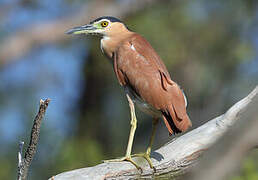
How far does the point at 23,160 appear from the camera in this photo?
226cm

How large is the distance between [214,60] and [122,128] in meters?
2.64

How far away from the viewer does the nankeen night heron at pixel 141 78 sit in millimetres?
3121

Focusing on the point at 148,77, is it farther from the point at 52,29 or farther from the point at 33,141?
the point at 52,29

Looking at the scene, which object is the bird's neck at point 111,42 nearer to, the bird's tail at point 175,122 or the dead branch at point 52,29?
the bird's tail at point 175,122

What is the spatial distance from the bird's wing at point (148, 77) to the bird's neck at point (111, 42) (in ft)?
0.29

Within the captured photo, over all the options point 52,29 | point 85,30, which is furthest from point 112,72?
point 85,30

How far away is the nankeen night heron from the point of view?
3121 millimetres

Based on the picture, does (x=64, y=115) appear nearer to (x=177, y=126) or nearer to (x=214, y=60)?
(x=214, y=60)

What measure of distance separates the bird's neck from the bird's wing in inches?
3.4

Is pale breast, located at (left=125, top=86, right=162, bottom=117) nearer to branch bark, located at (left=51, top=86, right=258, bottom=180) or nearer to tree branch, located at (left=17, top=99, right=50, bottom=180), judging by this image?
branch bark, located at (left=51, top=86, right=258, bottom=180)

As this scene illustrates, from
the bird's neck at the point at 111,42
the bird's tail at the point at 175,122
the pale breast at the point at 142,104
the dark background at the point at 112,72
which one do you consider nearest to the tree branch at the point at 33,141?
the bird's tail at the point at 175,122

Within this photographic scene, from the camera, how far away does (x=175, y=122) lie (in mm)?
3037

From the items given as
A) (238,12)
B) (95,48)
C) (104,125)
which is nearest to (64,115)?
(104,125)

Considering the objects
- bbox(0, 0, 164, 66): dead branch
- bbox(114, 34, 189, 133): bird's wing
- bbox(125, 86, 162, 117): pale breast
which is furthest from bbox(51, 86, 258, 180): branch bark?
bbox(0, 0, 164, 66): dead branch
